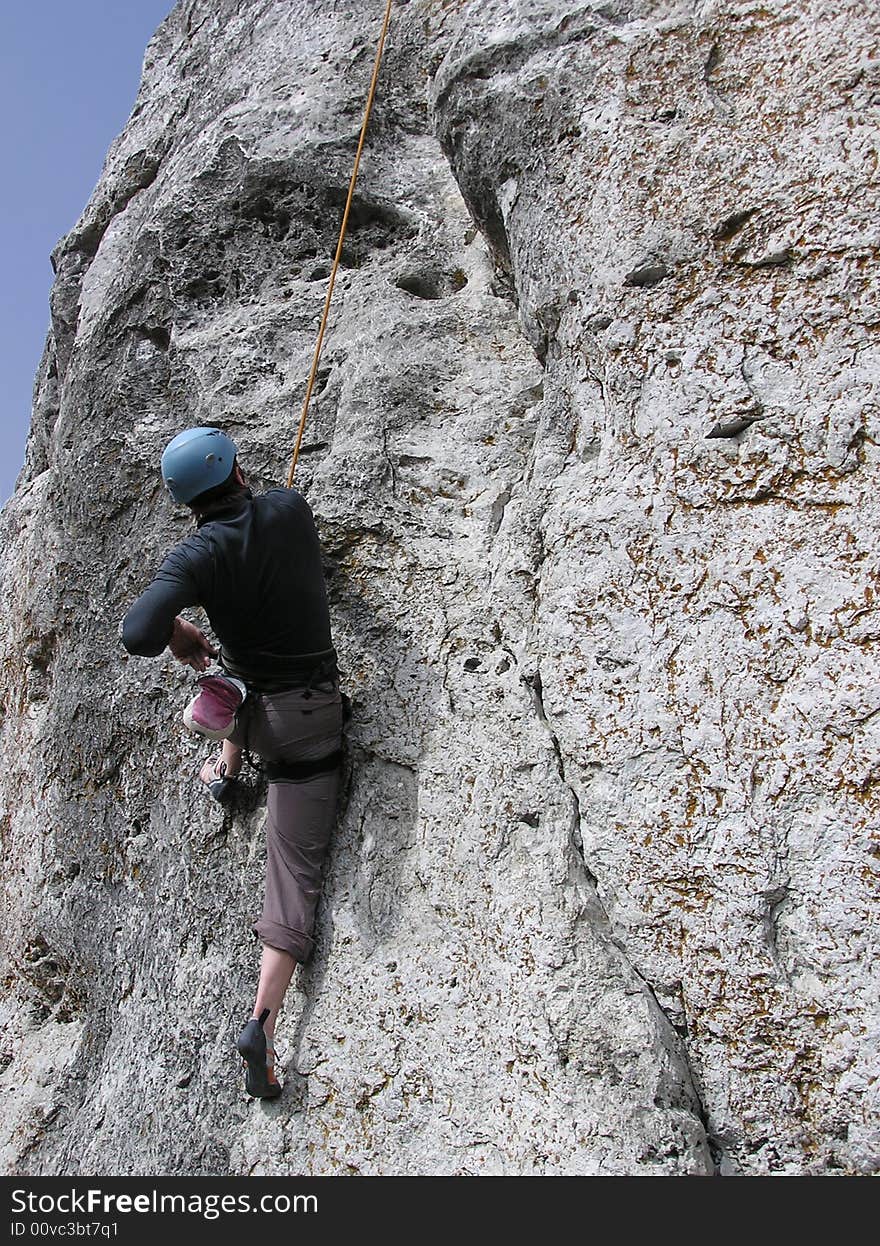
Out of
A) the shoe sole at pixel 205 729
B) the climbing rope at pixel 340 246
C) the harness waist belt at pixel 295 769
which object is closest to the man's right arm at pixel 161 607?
the shoe sole at pixel 205 729

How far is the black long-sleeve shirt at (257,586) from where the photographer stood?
408cm

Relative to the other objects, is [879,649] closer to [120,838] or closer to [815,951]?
[815,951]

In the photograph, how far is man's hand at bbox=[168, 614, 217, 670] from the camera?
4.44m

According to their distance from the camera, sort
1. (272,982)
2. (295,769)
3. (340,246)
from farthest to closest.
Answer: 1. (340,246)
2. (295,769)
3. (272,982)

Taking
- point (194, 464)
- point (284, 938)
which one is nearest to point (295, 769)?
point (284, 938)

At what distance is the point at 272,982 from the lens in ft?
13.6

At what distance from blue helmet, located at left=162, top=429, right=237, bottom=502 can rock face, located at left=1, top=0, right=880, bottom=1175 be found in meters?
0.79

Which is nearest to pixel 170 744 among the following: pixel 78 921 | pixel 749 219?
pixel 78 921

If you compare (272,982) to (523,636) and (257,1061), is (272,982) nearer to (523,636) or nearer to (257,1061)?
(257,1061)

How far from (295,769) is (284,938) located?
2.31 ft

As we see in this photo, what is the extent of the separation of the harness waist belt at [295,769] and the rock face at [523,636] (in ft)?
0.77

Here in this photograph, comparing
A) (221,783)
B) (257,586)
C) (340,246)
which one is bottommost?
(221,783)

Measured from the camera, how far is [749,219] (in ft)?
13.3

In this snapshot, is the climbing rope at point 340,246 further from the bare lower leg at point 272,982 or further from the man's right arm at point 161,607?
the bare lower leg at point 272,982
